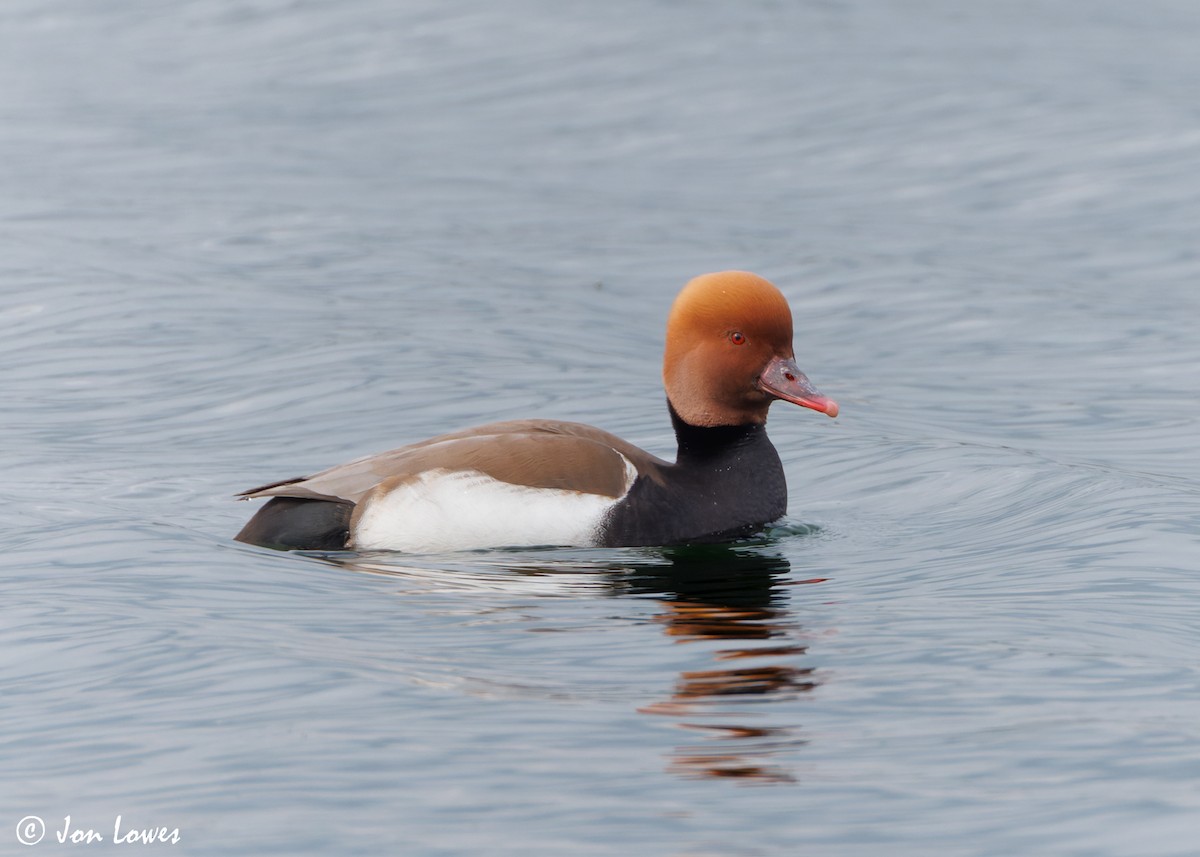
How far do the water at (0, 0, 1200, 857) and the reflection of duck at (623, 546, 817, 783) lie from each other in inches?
0.8

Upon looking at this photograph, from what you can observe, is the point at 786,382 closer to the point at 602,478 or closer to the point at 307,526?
the point at 602,478

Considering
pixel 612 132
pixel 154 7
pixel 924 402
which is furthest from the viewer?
pixel 154 7

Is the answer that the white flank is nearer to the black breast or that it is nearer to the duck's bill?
the black breast

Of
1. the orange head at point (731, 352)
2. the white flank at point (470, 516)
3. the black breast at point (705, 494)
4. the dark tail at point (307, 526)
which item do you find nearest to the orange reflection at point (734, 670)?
the black breast at point (705, 494)

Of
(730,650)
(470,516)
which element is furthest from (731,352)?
(730,650)

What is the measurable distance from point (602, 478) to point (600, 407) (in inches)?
132

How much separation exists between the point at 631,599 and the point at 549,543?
0.77 m

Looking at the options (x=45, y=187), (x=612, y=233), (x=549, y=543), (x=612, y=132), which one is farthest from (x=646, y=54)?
(x=549, y=543)

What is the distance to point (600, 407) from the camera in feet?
35.0

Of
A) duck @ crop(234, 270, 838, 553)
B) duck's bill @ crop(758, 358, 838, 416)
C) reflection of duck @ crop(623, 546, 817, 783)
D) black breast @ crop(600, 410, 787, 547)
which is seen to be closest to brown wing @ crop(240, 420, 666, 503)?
duck @ crop(234, 270, 838, 553)

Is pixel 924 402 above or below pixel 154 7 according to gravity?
below

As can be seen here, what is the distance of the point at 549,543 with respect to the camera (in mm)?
7285

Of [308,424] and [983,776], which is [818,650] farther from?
[308,424]

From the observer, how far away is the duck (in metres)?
7.21
